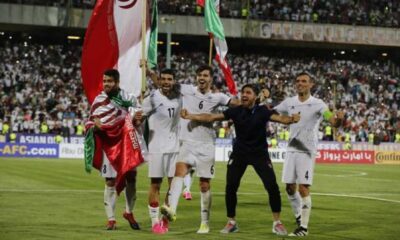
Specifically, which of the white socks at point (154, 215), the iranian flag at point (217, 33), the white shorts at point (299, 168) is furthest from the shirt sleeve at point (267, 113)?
the iranian flag at point (217, 33)

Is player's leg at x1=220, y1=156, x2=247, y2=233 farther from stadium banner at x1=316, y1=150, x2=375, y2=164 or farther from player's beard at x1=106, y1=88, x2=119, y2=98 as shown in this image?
stadium banner at x1=316, y1=150, x2=375, y2=164

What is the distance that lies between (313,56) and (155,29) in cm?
5105

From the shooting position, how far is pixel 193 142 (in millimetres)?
13109

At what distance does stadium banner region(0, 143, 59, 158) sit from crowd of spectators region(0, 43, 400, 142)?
130cm

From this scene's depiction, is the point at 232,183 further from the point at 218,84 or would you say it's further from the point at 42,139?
the point at 218,84

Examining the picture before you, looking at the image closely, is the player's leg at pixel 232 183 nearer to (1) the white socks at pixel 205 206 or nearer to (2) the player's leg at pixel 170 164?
(1) the white socks at pixel 205 206

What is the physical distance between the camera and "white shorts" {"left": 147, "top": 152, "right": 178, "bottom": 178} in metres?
13.1

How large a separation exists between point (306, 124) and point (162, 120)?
7.70 feet

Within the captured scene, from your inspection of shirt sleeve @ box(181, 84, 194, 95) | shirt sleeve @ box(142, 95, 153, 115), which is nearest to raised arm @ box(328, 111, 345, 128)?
shirt sleeve @ box(181, 84, 194, 95)

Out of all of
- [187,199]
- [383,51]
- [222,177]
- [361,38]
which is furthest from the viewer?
[383,51]

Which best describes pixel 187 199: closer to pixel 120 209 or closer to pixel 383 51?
pixel 120 209

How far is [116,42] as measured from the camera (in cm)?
1677

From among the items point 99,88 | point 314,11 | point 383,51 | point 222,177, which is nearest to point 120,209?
point 99,88

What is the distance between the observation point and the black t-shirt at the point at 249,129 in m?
13.0
